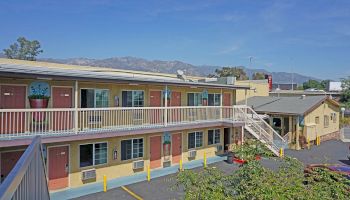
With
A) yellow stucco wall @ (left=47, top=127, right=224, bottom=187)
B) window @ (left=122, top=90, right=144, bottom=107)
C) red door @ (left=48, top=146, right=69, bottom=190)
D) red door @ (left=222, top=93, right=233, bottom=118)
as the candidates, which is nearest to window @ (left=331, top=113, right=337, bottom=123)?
red door @ (left=222, top=93, right=233, bottom=118)

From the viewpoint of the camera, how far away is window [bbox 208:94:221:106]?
2420cm

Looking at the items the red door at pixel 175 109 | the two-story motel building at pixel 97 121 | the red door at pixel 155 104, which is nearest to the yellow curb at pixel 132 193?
the two-story motel building at pixel 97 121

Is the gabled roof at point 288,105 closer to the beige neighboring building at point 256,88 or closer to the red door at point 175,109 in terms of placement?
the beige neighboring building at point 256,88

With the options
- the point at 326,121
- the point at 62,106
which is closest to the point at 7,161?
the point at 62,106

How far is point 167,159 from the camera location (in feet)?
68.4

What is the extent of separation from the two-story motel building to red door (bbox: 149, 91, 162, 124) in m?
0.07

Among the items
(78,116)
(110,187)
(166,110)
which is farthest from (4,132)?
(166,110)

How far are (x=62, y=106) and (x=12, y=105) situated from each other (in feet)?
8.08

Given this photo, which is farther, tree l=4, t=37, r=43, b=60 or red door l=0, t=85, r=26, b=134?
tree l=4, t=37, r=43, b=60

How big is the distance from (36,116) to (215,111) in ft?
44.0

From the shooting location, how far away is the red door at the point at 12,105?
42.3ft

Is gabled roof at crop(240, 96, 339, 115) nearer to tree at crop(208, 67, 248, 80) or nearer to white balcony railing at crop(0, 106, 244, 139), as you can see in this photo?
white balcony railing at crop(0, 106, 244, 139)

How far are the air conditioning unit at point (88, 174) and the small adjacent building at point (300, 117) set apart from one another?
64.5 ft

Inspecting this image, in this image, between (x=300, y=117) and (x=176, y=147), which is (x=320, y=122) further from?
(x=176, y=147)
